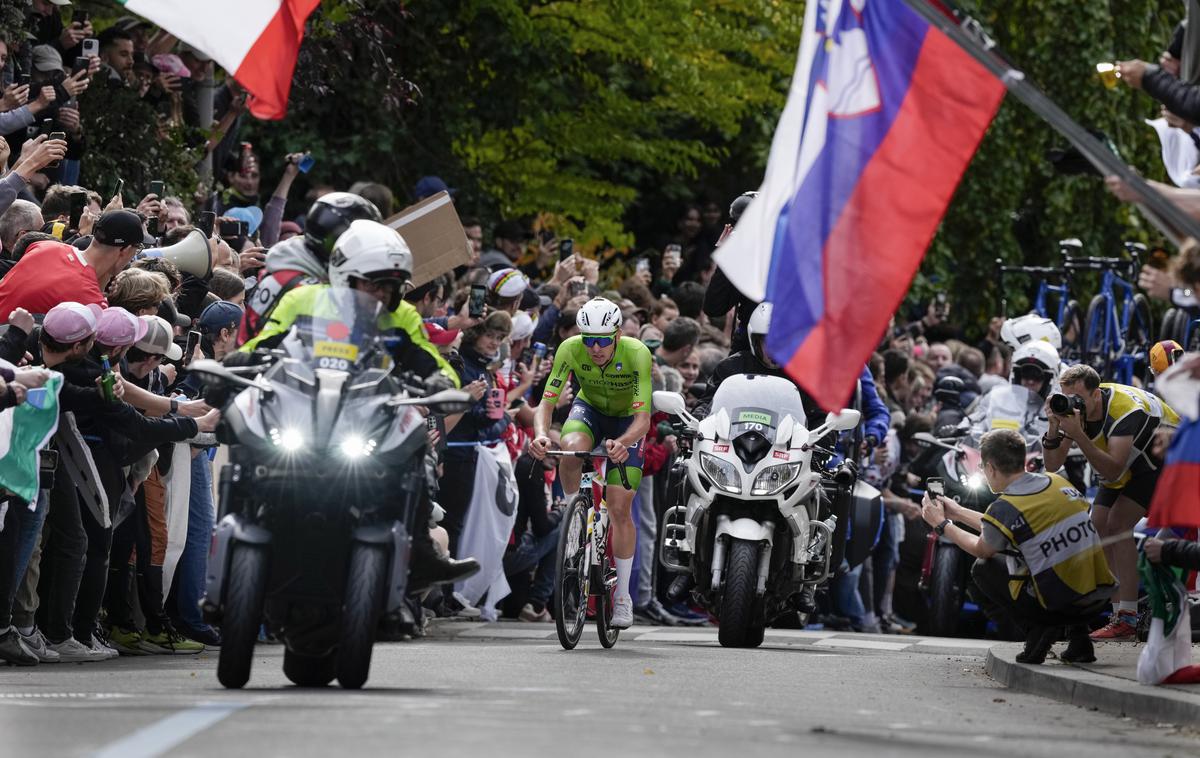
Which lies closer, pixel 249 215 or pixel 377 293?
pixel 377 293

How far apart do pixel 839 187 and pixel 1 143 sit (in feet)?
21.6

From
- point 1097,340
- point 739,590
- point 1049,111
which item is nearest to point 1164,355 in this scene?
point 739,590

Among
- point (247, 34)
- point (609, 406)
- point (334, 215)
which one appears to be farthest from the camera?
point (609, 406)

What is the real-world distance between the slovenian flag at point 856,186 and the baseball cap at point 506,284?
8696mm

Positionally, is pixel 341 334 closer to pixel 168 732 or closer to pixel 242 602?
pixel 242 602

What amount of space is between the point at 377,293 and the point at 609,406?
521cm

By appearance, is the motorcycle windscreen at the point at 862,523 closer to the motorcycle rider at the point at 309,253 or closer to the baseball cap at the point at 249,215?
the baseball cap at the point at 249,215

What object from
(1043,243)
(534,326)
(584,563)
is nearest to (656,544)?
(534,326)

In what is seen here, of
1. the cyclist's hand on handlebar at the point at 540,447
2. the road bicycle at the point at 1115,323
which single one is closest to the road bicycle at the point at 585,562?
the cyclist's hand on handlebar at the point at 540,447

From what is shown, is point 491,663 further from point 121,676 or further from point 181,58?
point 181,58

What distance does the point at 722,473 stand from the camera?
15773 millimetres

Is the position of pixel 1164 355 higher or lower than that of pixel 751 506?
higher

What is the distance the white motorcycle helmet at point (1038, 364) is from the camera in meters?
19.9

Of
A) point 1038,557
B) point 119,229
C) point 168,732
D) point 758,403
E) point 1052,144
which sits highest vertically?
point 1052,144
